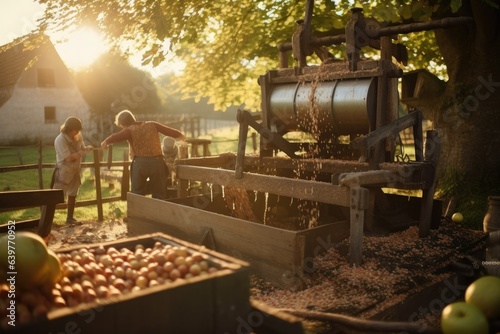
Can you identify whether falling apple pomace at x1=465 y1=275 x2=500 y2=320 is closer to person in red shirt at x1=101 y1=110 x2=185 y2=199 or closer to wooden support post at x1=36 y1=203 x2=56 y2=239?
wooden support post at x1=36 y1=203 x2=56 y2=239

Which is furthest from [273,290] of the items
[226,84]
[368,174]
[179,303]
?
[226,84]

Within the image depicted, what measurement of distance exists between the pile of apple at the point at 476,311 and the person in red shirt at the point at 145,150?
5.93m

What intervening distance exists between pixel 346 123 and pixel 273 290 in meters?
2.66

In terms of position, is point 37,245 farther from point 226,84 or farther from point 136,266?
point 226,84

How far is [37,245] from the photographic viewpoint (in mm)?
2346

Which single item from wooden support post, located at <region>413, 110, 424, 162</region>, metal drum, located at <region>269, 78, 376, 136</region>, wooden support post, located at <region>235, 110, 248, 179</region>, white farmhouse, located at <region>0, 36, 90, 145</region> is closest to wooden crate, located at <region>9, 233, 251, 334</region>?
wooden support post, located at <region>235, 110, 248, 179</region>

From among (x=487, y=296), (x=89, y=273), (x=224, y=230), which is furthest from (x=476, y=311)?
(x=224, y=230)

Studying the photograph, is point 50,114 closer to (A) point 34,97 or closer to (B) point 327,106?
(A) point 34,97

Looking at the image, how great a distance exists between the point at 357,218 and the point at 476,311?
171 centimetres

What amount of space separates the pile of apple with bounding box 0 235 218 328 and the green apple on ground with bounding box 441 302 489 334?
1.83 m

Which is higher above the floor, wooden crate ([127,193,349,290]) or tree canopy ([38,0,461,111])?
tree canopy ([38,0,461,111])

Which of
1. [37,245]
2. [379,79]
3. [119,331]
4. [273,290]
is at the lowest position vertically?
[273,290]

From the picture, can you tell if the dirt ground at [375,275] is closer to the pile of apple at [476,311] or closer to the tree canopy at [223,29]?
the pile of apple at [476,311]

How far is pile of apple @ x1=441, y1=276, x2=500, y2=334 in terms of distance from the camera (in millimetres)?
3262
